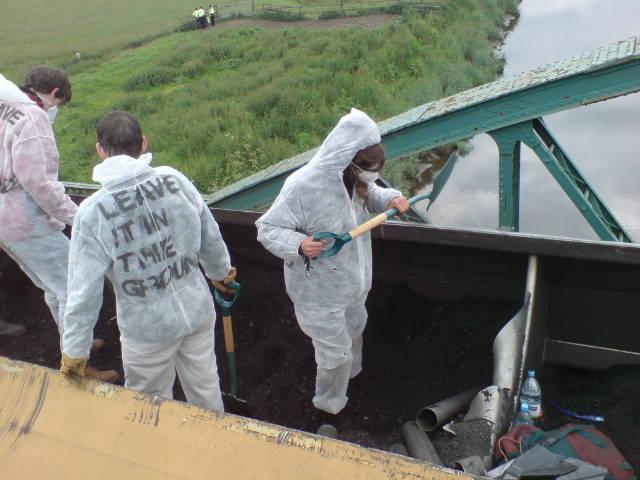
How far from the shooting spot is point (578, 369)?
3.43 metres

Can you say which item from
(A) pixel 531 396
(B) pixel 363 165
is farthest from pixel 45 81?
(A) pixel 531 396

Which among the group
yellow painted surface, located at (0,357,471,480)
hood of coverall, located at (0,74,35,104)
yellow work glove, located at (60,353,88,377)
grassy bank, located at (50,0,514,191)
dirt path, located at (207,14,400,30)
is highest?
hood of coverall, located at (0,74,35,104)

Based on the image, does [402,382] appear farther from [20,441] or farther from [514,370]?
[20,441]

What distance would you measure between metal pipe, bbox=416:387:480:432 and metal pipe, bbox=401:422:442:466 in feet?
0.15

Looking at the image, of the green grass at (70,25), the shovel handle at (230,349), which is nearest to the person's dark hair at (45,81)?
the shovel handle at (230,349)

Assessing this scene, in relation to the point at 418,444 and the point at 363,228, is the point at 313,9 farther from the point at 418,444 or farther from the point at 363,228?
the point at 418,444

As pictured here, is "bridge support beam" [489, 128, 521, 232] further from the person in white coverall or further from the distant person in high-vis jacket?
the distant person in high-vis jacket

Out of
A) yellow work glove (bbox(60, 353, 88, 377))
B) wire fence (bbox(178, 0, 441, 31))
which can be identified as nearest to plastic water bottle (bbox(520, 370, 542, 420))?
yellow work glove (bbox(60, 353, 88, 377))

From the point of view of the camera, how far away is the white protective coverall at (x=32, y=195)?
2.73 m

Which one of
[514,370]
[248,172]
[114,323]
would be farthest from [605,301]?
[248,172]

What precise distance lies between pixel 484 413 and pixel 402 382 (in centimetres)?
101

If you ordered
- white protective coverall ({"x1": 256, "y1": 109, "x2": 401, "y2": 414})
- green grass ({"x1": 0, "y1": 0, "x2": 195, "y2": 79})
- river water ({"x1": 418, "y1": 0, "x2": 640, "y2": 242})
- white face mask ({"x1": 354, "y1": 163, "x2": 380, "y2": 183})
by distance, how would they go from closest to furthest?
white protective coverall ({"x1": 256, "y1": 109, "x2": 401, "y2": 414})
white face mask ({"x1": 354, "y1": 163, "x2": 380, "y2": 183})
river water ({"x1": 418, "y1": 0, "x2": 640, "y2": 242})
green grass ({"x1": 0, "y1": 0, "x2": 195, "y2": 79})

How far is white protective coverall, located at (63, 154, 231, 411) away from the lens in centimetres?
205

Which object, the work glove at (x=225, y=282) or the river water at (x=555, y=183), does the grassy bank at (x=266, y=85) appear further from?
the work glove at (x=225, y=282)
